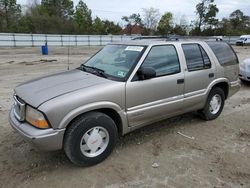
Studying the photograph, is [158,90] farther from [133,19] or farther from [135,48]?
[133,19]

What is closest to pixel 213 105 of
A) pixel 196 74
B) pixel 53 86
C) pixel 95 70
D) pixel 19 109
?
pixel 196 74

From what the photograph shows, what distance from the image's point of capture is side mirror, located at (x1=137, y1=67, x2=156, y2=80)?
3721mm

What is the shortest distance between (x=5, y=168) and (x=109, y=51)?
247 centimetres

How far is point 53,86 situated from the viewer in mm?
3471

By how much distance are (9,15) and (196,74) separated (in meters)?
50.5

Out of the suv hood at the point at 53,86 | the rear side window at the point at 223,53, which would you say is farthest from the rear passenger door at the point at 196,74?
the suv hood at the point at 53,86

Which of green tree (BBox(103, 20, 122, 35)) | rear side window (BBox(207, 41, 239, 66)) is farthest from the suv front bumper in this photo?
green tree (BBox(103, 20, 122, 35))

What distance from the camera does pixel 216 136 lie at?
454 centimetres

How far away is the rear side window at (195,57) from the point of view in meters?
4.53

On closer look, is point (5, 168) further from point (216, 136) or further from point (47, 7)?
point (47, 7)

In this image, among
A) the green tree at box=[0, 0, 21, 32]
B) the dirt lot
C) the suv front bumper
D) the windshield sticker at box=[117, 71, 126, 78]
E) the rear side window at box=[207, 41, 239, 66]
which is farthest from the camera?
the green tree at box=[0, 0, 21, 32]

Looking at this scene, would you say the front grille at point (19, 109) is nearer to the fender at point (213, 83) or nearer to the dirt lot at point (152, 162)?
the dirt lot at point (152, 162)

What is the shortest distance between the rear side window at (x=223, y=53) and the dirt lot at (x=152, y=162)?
4.41ft

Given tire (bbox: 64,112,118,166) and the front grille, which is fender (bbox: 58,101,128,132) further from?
the front grille
